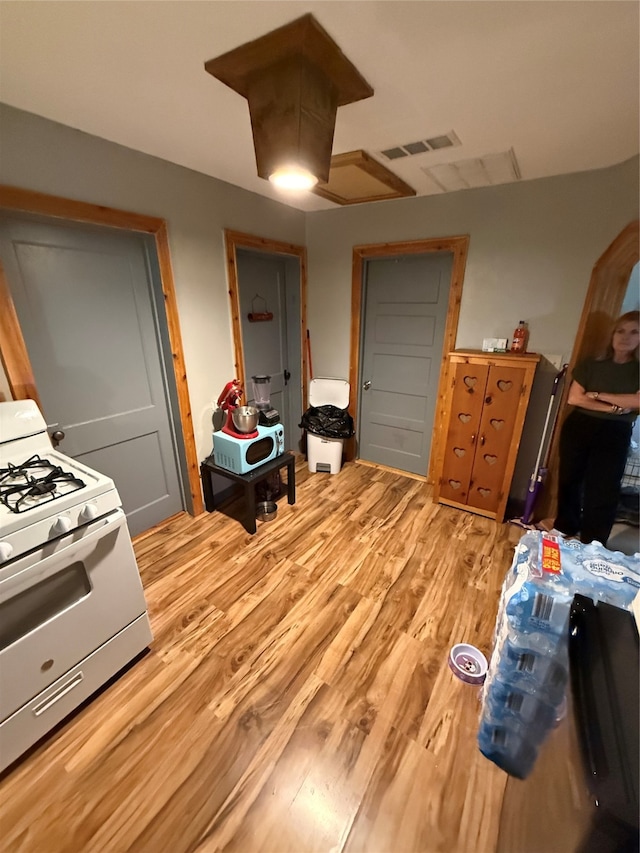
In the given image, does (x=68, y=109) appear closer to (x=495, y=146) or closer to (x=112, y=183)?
(x=112, y=183)

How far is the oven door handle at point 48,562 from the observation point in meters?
1.10

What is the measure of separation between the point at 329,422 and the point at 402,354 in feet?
2.98

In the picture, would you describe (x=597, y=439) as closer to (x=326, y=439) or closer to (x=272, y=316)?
(x=326, y=439)

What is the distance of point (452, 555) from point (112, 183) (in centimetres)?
299

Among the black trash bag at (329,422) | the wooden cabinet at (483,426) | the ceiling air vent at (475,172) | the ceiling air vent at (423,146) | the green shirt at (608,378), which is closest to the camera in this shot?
the green shirt at (608,378)

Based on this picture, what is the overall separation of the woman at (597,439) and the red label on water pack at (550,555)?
→ 0.86 metres

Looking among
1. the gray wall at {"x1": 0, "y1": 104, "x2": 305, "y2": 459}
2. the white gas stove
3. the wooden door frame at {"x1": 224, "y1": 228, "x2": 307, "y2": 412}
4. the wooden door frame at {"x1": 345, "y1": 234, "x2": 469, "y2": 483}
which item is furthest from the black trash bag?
the white gas stove

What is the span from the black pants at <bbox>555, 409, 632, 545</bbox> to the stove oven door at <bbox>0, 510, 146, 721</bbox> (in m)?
2.51

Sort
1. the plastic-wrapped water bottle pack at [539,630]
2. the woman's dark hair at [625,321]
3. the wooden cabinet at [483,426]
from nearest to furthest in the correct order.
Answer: the plastic-wrapped water bottle pack at [539,630]
the woman's dark hair at [625,321]
the wooden cabinet at [483,426]

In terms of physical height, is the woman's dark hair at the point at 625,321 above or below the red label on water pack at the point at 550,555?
above

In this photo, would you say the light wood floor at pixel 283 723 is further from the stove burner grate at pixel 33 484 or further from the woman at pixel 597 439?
the stove burner grate at pixel 33 484

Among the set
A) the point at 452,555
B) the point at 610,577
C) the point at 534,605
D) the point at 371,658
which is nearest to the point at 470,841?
the point at 371,658

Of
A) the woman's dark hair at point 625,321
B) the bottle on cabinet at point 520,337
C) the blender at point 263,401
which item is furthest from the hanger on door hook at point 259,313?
the woman's dark hair at point 625,321

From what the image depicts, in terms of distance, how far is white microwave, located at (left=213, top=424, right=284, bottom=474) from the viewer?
2391mm
